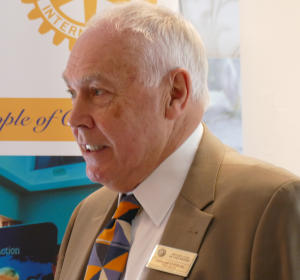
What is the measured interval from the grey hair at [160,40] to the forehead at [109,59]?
0.09 ft

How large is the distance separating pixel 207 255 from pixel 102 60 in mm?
633

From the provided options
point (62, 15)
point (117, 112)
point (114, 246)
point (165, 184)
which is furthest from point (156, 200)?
point (62, 15)

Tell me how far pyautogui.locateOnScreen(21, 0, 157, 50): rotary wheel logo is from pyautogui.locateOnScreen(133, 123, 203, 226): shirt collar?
3.32 ft

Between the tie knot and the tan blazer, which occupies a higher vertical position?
the tan blazer

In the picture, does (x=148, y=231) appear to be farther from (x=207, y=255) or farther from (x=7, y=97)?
(x=7, y=97)

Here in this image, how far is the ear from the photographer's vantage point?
144 centimetres

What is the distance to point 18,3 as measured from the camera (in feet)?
7.36

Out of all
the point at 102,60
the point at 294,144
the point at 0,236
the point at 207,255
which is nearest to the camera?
the point at 207,255

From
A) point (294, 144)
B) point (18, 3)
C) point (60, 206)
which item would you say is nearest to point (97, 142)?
point (60, 206)

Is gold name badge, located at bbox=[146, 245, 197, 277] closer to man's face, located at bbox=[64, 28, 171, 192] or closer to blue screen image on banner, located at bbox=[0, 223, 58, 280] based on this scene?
man's face, located at bbox=[64, 28, 171, 192]

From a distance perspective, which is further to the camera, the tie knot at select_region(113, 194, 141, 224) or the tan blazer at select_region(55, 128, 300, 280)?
the tie knot at select_region(113, 194, 141, 224)

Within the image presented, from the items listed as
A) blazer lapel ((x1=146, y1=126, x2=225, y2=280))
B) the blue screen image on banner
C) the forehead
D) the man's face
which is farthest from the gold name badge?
the blue screen image on banner

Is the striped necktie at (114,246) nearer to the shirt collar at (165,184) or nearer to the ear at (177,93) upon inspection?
the shirt collar at (165,184)

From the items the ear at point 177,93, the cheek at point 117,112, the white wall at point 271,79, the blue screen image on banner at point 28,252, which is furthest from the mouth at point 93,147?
the white wall at point 271,79
